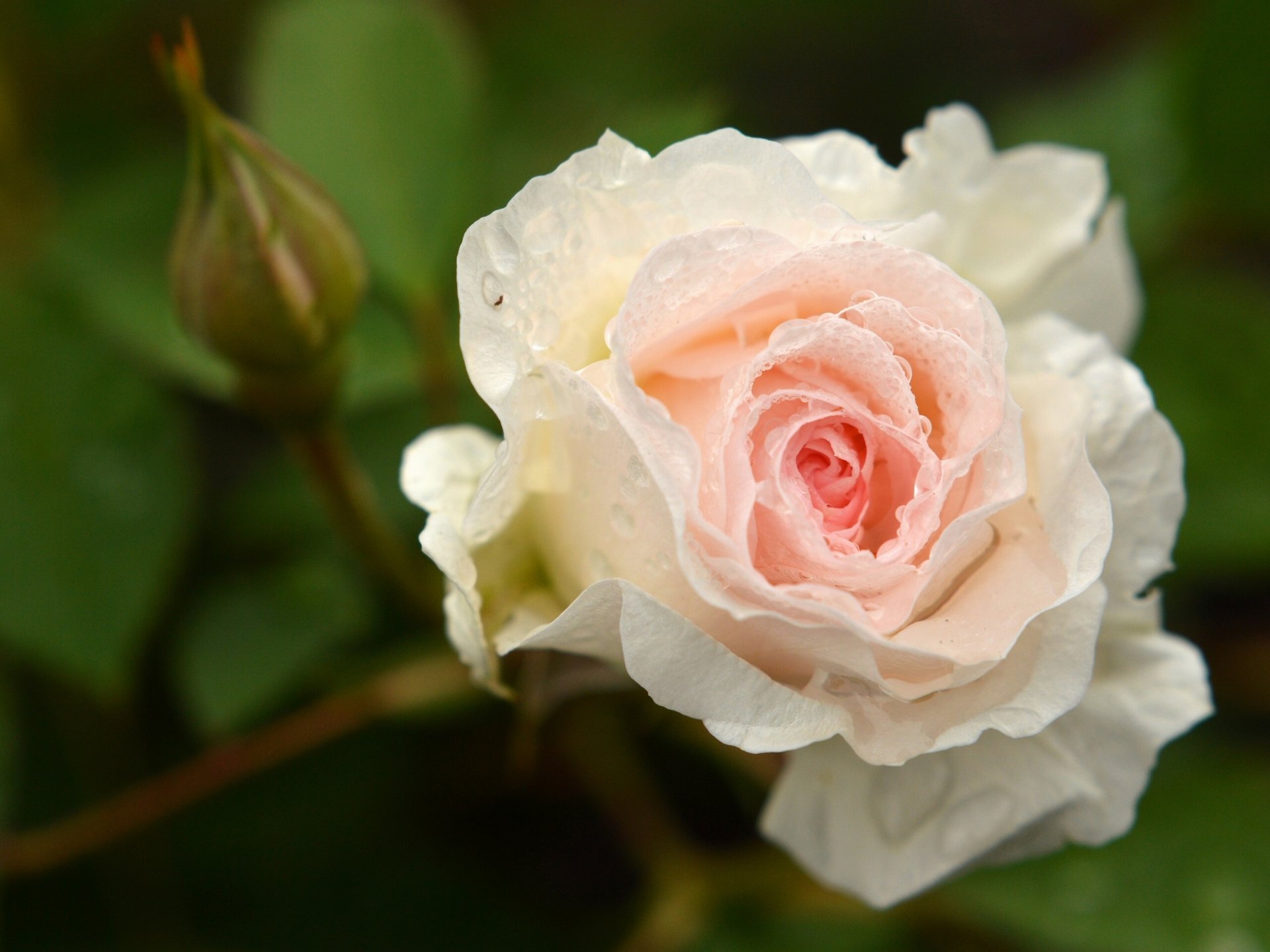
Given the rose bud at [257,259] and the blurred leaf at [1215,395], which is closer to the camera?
the rose bud at [257,259]

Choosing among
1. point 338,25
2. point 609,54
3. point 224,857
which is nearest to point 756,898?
point 224,857

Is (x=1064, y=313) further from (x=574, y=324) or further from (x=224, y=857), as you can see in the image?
(x=224, y=857)

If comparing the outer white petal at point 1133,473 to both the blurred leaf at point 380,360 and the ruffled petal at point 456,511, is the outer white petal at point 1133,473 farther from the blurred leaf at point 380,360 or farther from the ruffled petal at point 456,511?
the blurred leaf at point 380,360

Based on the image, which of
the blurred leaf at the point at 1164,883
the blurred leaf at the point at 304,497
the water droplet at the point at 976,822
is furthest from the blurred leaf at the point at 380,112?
the blurred leaf at the point at 1164,883

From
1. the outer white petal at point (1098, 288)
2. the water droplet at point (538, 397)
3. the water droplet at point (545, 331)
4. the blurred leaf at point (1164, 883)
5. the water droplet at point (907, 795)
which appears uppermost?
the water droplet at point (545, 331)

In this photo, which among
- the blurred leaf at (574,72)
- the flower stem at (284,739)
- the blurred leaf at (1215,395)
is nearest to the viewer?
the flower stem at (284,739)

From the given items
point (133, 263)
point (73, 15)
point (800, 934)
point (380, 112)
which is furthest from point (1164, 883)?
point (73, 15)
